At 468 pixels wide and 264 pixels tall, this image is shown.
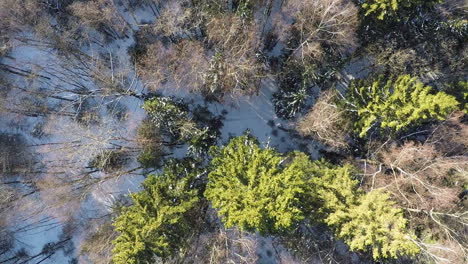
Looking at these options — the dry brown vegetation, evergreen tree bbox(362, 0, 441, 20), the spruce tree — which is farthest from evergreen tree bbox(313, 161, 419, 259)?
evergreen tree bbox(362, 0, 441, 20)

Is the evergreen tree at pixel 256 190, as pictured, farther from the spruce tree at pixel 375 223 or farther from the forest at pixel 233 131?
the spruce tree at pixel 375 223

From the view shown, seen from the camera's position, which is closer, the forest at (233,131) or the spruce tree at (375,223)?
the spruce tree at (375,223)

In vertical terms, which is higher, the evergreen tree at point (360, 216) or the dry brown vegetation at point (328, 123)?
the dry brown vegetation at point (328, 123)

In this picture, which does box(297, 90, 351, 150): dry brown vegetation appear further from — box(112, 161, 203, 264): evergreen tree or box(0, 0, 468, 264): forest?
box(112, 161, 203, 264): evergreen tree

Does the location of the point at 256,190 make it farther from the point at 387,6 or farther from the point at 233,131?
the point at 387,6

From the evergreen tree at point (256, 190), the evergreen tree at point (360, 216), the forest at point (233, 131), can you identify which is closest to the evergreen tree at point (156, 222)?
the forest at point (233, 131)

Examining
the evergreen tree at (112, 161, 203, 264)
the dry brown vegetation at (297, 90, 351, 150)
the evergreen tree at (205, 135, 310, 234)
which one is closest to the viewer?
the evergreen tree at (205, 135, 310, 234)
